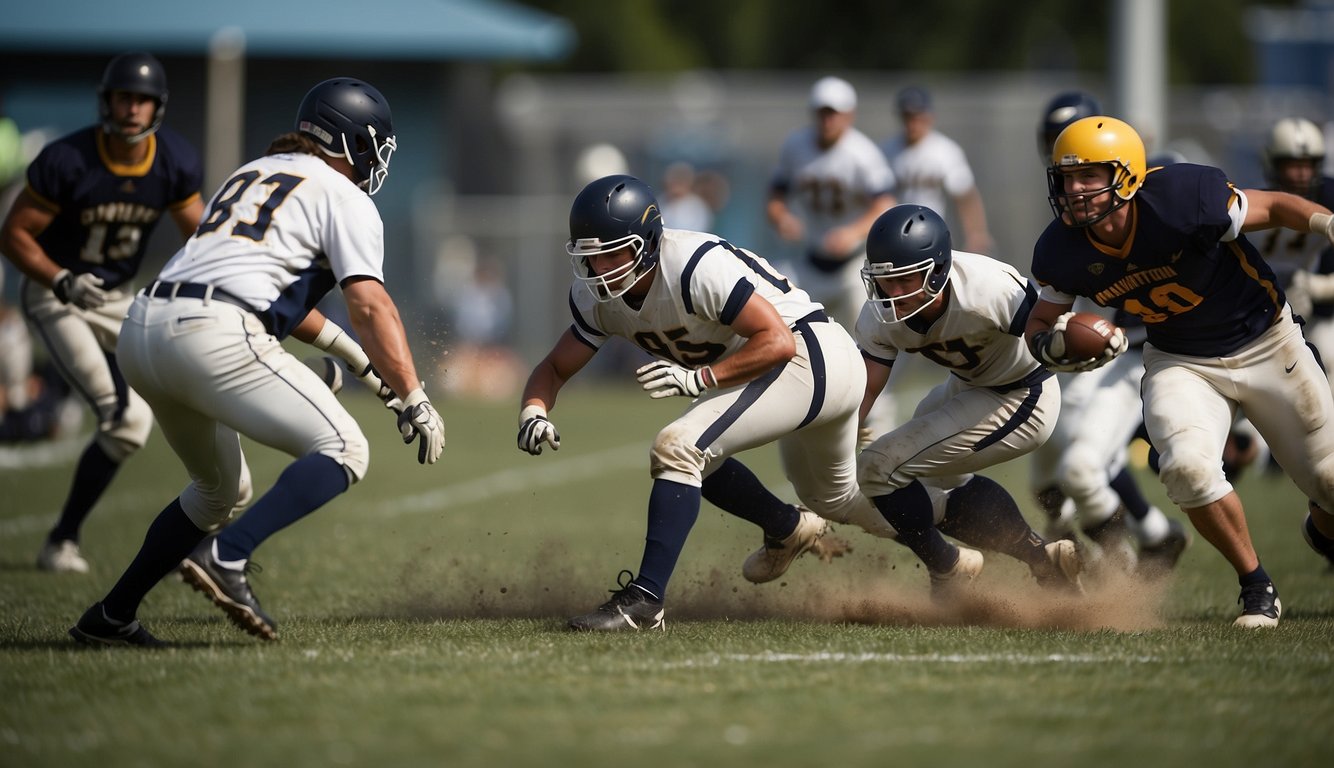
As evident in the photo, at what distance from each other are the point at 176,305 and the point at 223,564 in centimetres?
87

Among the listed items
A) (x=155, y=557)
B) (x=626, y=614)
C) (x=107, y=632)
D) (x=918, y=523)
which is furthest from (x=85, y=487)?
(x=918, y=523)

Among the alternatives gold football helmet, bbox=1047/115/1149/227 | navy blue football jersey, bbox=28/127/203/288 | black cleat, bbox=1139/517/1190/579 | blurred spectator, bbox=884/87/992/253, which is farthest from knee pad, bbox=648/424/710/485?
blurred spectator, bbox=884/87/992/253

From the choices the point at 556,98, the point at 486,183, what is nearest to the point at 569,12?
the point at 486,183

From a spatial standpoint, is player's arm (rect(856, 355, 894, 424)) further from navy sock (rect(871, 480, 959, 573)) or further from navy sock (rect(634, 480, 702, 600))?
navy sock (rect(634, 480, 702, 600))

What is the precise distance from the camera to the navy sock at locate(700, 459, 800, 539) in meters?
6.40

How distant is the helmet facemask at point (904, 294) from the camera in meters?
5.80

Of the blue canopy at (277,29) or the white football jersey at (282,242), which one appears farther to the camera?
the blue canopy at (277,29)

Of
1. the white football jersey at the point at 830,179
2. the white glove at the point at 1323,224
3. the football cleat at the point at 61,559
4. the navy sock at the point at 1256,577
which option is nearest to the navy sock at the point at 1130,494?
the navy sock at the point at 1256,577

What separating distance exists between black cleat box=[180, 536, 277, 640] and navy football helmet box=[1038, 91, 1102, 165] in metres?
4.75

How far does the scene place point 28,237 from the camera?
7430mm

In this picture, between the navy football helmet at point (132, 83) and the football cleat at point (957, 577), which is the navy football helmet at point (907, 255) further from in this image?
the navy football helmet at point (132, 83)

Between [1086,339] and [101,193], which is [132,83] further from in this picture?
[1086,339]

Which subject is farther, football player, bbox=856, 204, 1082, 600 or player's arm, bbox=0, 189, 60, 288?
player's arm, bbox=0, 189, 60, 288

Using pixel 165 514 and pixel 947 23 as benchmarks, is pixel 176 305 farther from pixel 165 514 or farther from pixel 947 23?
pixel 947 23
